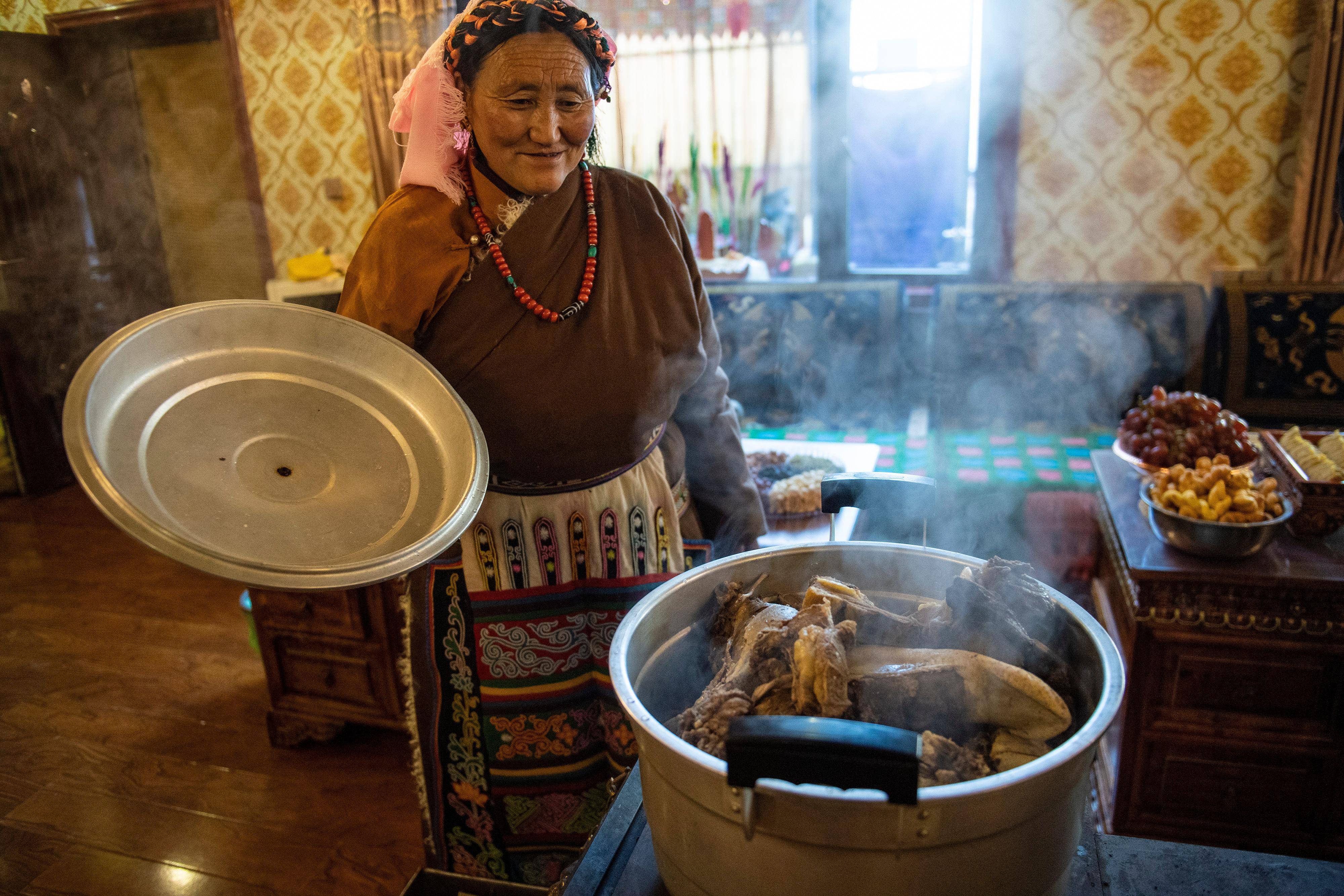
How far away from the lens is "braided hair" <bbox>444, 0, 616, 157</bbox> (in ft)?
3.64

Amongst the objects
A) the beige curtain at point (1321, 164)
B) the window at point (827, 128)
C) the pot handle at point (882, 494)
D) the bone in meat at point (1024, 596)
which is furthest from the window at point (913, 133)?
the bone in meat at point (1024, 596)

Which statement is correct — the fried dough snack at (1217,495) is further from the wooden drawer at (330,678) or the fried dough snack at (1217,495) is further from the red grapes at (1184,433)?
the wooden drawer at (330,678)

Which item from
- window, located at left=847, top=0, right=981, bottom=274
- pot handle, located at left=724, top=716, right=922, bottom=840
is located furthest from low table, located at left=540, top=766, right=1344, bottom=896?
window, located at left=847, top=0, right=981, bottom=274

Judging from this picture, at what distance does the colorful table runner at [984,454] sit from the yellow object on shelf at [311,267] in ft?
7.24

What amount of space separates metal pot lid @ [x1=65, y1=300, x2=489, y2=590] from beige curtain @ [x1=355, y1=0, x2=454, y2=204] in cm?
306

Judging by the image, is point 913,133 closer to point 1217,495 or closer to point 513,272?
point 1217,495

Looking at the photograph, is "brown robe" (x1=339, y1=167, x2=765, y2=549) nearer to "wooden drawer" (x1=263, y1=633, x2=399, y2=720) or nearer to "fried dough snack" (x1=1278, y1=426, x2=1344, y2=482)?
"wooden drawer" (x1=263, y1=633, x2=399, y2=720)

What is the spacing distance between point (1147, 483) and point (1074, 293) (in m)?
1.53

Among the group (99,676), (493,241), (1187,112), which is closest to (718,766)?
(493,241)

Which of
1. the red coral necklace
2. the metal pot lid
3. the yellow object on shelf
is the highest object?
the red coral necklace

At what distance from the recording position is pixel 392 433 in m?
1.04

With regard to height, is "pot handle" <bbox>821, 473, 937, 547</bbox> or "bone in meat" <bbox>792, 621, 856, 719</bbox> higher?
"pot handle" <bbox>821, 473, 937, 547</bbox>

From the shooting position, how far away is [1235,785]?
177cm

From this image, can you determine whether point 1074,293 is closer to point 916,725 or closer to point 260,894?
point 916,725
